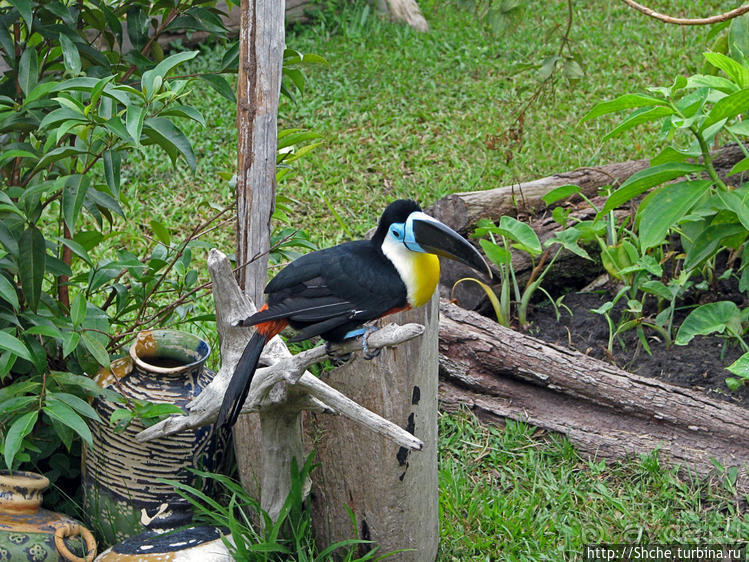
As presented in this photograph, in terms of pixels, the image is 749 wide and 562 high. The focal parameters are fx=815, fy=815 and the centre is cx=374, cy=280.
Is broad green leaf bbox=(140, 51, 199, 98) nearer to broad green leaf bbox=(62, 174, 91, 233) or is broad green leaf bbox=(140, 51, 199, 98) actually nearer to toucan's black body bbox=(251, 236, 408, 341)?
broad green leaf bbox=(62, 174, 91, 233)

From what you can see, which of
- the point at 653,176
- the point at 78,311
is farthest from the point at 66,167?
the point at 653,176

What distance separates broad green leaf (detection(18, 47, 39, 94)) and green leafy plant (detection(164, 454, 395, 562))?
4.71 ft

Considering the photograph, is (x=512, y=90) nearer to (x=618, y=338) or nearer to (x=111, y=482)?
(x=618, y=338)

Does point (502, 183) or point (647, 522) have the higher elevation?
point (502, 183)

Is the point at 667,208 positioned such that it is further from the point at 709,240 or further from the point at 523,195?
the point at 523,195

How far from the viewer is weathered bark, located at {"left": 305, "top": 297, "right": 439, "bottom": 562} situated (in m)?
2.73

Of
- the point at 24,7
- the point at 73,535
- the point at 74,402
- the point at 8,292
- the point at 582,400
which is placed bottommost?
the point at 73,535

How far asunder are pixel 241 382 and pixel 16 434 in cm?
72

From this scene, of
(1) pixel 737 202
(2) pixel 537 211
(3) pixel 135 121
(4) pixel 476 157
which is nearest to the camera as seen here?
(3) pixel 135 121

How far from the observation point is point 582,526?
3.02 metres

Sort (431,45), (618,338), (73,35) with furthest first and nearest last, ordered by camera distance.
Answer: (431,45) → (618,338) → (73,35)

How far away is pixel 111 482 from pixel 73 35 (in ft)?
5.13

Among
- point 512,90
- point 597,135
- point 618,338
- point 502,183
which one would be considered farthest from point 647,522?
point 512,90

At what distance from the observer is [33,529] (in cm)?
275
